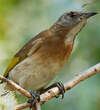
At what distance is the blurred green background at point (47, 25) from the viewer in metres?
5.82

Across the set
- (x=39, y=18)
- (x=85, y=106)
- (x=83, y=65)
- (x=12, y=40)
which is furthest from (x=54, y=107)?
(x=39, y=18)

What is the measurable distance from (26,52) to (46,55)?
1.33 ft

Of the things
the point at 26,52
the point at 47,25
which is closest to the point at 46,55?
the point at 26,52

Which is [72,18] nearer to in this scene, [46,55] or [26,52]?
[46,55]

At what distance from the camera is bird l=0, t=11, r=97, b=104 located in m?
5.26

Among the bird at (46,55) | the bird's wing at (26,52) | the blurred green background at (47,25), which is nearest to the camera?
the bird at (46,55)

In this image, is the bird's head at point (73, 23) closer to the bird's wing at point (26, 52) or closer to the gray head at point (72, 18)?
the gray head at point (72, 18)

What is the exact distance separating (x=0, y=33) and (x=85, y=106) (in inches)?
79.0

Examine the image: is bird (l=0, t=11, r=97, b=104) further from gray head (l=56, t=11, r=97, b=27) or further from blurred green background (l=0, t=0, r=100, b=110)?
blurred green background (l=0, t=0, r=100, b=110)

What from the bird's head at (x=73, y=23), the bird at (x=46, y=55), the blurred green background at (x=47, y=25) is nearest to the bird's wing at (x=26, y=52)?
the bird at (x=46, y=55)

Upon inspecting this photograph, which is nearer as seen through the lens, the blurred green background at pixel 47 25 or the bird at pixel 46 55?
A: the bird at pixel 46 55

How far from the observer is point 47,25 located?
7.14 meters

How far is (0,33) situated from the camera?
6.81 metres

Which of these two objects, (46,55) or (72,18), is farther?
(72,18)
